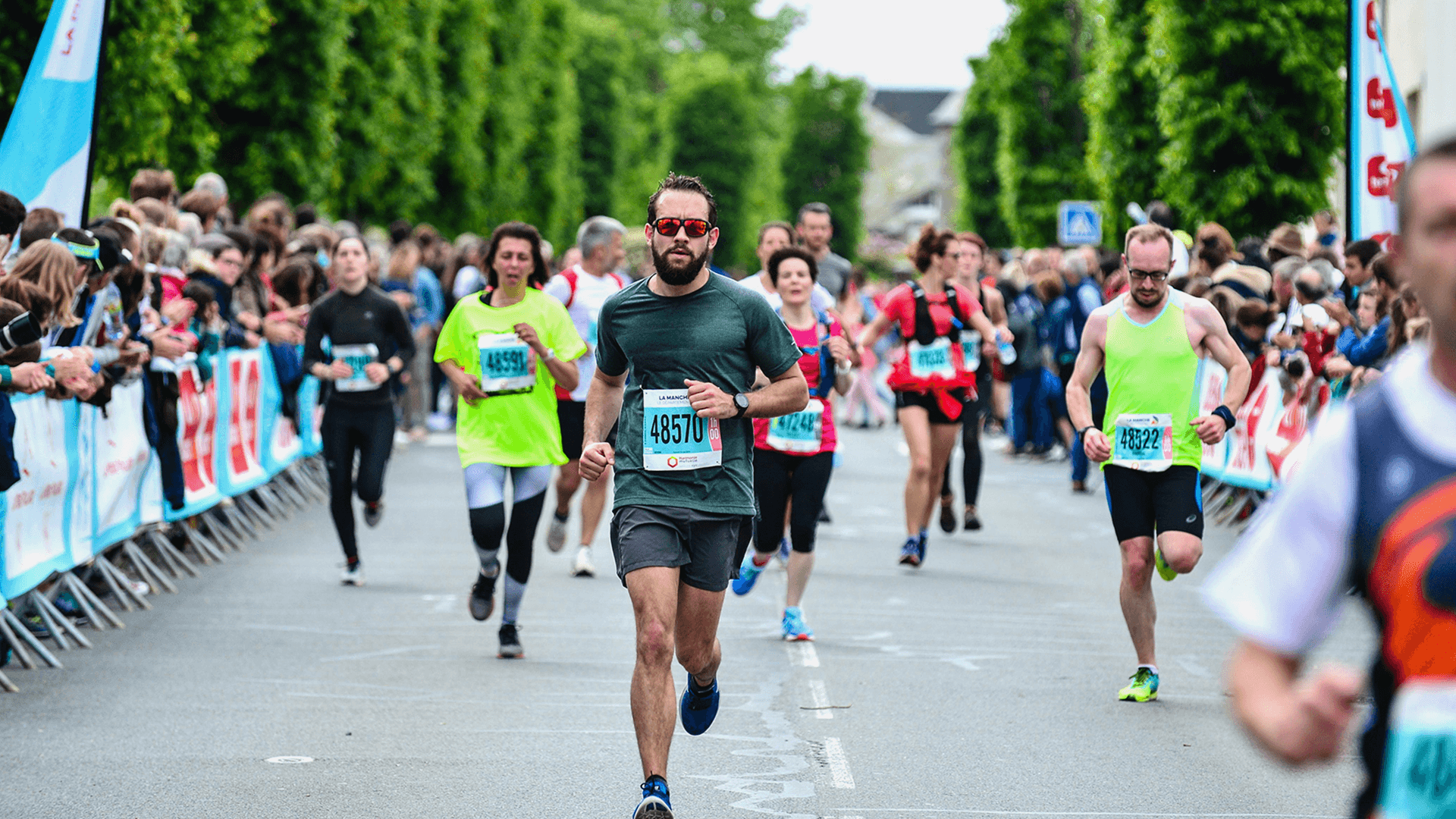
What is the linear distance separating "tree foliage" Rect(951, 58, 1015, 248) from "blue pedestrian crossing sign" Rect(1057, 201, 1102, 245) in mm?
34739

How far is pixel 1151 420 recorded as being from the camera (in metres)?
7.93

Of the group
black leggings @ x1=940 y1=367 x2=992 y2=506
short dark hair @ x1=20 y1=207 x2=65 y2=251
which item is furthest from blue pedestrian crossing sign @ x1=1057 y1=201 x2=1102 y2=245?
short dark hair @ x1=20 y1=207 x2=65 y2=251

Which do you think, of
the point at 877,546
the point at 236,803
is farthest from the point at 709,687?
the point at 877,546

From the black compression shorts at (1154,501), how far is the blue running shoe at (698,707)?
87.4 inches

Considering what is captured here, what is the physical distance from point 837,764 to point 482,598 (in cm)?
286

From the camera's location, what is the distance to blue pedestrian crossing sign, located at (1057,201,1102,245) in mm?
28578

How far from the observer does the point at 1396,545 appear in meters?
2.66

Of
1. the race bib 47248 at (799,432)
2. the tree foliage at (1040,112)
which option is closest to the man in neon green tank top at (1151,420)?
the race bib 47248 at (799,432)

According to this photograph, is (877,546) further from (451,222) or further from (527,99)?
(527,99)

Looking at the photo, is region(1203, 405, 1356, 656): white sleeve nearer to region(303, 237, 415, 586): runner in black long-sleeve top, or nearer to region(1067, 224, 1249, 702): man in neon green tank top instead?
region(1067, 224, 1249, 702): man in neon green tank top

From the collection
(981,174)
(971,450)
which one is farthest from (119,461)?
(981,174)

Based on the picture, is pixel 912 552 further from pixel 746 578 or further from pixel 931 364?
pixel 746 578

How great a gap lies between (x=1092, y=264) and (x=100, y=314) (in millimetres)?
11813

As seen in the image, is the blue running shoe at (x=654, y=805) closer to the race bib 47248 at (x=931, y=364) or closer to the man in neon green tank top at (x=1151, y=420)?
the man in neon green tank top at (x=1151, y=420)
